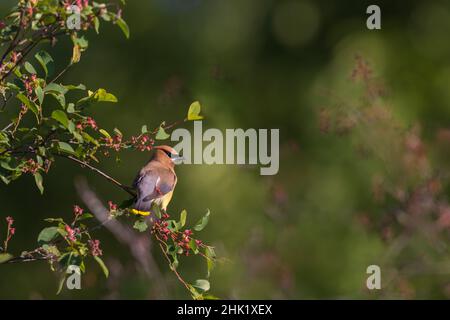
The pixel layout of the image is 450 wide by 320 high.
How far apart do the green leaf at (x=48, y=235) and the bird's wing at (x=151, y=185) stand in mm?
741

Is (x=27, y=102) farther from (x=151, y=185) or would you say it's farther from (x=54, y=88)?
(x=151, y=185)

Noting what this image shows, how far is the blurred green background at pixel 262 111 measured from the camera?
1003 centimetres

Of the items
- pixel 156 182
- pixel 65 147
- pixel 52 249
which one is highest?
pixel 156 182

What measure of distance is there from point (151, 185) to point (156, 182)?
0.67 feet

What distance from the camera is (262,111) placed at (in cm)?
1218

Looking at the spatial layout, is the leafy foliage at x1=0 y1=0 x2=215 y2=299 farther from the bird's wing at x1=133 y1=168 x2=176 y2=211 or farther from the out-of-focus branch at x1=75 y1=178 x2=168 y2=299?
the out-of-focus branch at x1=75 y1=178 x2=168 y2=299

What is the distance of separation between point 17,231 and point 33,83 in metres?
9.30

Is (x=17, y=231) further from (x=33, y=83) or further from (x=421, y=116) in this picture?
(x=33, y=83)

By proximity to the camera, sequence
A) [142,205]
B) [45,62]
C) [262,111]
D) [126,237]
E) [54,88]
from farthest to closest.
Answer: [262,111] < [126,237] < [142,205] < [45,62] < [54,88]

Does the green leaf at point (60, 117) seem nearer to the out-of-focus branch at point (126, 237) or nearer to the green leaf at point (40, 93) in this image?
the green leaf at point (40, 93)

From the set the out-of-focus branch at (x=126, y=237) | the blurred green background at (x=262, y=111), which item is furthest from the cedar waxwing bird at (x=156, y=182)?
the blurred green background at (x=262, y=111)

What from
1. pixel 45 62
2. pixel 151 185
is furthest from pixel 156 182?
pixel 45 62

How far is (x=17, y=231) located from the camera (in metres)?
12.7
